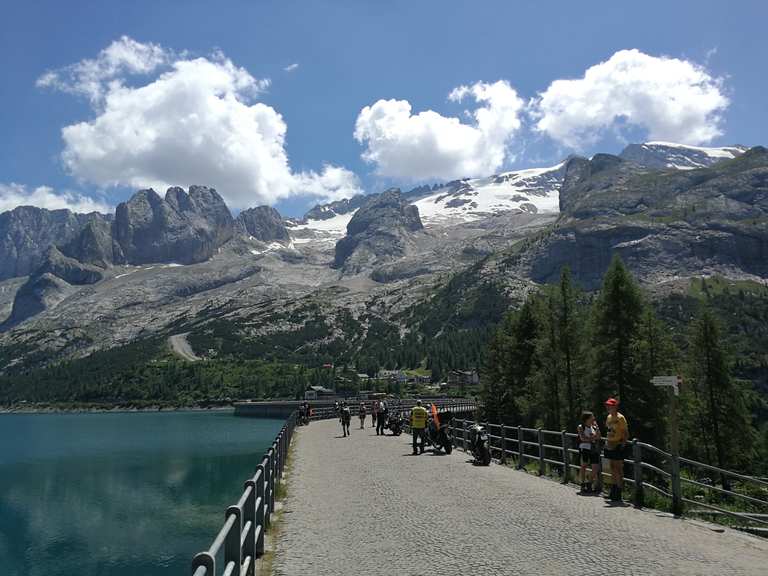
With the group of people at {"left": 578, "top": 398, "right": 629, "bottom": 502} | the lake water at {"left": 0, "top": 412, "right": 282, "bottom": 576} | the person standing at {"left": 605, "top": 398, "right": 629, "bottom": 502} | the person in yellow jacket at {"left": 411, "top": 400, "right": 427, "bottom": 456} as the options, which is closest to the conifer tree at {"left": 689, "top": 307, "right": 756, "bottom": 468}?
the person in yellow jacket at {"left": 411, "top": 400, "right": 427, "bottom": 456}

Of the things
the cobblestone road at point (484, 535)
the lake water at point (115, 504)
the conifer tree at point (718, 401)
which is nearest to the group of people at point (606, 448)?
the cobblestone road at point (484, 535)

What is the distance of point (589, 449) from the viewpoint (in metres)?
18.3

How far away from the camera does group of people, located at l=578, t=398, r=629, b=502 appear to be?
1656cm

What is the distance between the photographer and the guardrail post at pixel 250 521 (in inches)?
389

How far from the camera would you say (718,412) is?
52.7 metres

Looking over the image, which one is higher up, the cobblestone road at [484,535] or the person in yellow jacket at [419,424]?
the person in yellow jacket at [419,424]

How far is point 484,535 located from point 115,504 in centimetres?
4165

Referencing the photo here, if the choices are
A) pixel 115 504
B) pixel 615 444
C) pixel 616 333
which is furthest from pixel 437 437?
pixel 115 504

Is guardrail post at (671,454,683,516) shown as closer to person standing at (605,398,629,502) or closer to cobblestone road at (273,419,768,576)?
cobblestone road at (273,419,768,576)

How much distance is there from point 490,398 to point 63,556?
39803 millimetres

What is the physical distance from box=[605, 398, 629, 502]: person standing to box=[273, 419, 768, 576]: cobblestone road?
61 centimetres

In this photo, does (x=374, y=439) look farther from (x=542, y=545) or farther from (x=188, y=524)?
(x=542, y=545)

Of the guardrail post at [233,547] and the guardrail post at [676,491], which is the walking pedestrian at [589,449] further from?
the guardrail post at [233,547]

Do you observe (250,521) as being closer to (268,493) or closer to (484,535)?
(484,535)
